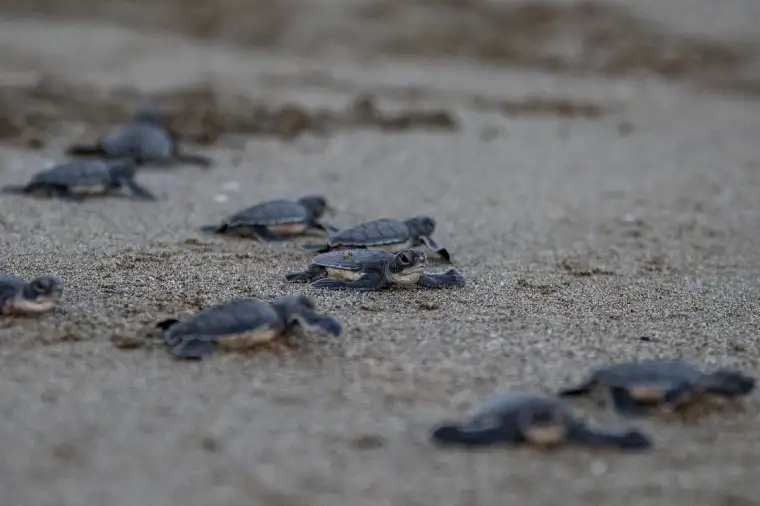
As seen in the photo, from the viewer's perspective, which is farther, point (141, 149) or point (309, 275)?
point (141, 149)

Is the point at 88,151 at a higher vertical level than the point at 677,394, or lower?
lower

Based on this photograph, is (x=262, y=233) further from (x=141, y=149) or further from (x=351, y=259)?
(x=141, y=149)

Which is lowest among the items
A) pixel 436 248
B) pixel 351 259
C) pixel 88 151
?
pixel 88 151

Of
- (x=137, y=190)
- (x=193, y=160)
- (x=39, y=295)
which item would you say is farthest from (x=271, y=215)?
(x=193, y=160)

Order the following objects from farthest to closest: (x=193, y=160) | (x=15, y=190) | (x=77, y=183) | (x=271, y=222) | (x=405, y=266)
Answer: (x=193, y=160)
(x=15, y=190)
(x=77, y=183)
(x=271, y=222)
(x=405, y=266)

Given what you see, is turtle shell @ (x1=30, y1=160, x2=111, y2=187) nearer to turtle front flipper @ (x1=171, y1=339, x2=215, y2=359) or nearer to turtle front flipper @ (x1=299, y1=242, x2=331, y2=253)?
turtle front flipper @ (x1=299, y1=242, x2=331, y2=253)

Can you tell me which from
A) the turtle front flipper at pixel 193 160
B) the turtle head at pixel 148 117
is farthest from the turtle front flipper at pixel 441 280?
the turtle head at pixel 148 117

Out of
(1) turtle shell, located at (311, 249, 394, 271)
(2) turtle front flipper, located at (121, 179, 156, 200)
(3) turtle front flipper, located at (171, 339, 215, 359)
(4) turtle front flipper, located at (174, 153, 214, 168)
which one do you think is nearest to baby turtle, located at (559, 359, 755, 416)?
(3) turtle front flipper, located at (171, 339, 215, 359)
